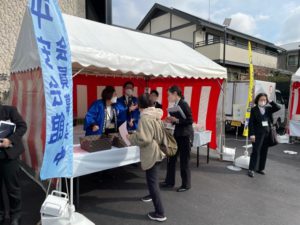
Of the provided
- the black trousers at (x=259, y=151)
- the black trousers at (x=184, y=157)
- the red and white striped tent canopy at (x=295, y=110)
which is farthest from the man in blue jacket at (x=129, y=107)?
the red and white striped tent canopy at (x=295, y=110)

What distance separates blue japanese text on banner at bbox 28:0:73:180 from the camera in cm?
212

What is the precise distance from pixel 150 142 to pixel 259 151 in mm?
2758

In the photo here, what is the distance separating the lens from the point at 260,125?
14.3 ft

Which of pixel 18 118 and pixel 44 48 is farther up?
pixel 44 48

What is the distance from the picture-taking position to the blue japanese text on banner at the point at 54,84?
83.4 inches

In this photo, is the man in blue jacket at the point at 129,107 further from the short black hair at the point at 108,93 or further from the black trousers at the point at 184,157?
the black trousers at the point at 184,157

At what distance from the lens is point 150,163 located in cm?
277

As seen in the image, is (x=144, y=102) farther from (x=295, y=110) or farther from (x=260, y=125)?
(x=295, y=110)

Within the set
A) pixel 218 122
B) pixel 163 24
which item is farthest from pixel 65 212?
pixel 163 24

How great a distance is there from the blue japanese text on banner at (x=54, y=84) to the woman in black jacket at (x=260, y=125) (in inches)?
137

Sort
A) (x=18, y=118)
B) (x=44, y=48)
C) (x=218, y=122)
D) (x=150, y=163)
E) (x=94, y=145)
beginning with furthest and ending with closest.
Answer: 1. (x=218, y=122)
2. (x=94, y=145)
3. (x=150, y=163)
4. (x=18, y=118)
5. (x=44, y=48)

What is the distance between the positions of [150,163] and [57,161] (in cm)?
106

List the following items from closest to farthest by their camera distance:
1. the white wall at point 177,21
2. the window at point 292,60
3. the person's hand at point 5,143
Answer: the person's hand at point 5,143 < the white wall at point 177,21 < the window at point 292,60

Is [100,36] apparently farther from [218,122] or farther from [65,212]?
[218,122]
